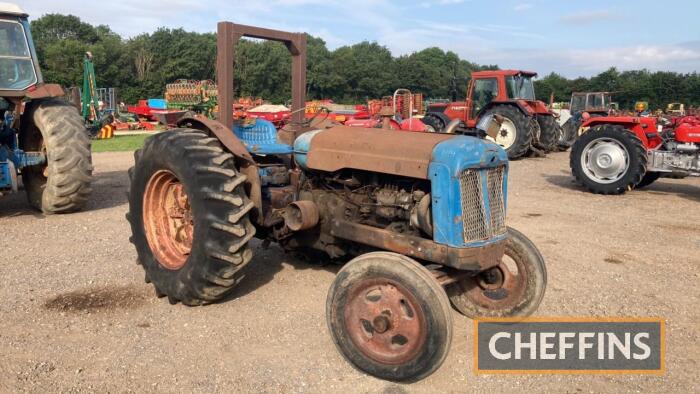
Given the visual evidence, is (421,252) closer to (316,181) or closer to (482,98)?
(316,181)

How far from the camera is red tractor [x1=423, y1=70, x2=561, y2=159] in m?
14.1

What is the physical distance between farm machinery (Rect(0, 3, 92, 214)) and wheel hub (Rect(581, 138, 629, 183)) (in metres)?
8.18

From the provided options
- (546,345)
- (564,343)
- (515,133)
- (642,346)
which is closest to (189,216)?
(546,345)

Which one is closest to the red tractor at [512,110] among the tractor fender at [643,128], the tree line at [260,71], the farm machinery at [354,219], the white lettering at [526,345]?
the tractor fender at [643,128]

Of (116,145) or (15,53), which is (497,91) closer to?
(116,145)

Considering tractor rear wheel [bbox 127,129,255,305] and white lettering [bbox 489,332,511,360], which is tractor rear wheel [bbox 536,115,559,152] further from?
tractor rear wheel [bbox 127,129,255,305]

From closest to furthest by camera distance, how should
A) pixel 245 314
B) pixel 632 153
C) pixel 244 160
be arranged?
pixel 245 314
pixel 244 160
pixel 632 153

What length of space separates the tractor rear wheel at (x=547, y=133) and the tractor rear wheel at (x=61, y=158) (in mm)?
12280

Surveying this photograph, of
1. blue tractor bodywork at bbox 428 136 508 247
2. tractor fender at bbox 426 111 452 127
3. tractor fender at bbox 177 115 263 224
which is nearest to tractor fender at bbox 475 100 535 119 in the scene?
tractor fender at bbox 426 111 452 127

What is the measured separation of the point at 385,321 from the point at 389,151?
1105 millimetres

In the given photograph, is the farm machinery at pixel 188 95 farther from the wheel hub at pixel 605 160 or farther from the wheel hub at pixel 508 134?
the wheel hub at pixel 605 160

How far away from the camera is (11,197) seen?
8.02 meters

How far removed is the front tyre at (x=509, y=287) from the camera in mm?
3721

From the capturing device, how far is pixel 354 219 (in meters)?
3.88
